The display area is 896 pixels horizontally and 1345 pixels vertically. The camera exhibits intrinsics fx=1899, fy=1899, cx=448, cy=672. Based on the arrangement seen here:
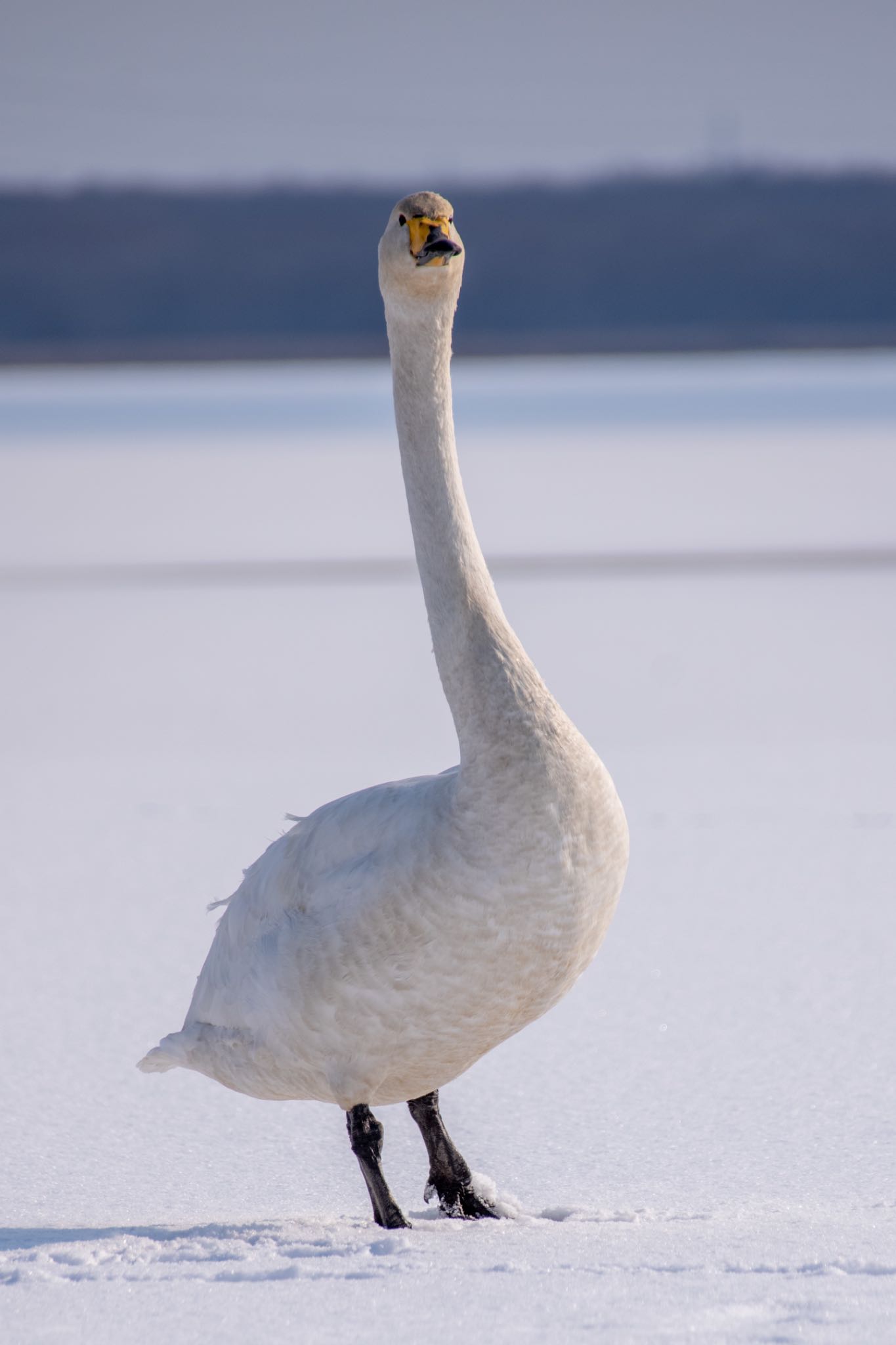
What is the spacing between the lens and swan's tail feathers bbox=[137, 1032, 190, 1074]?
9.59 ft

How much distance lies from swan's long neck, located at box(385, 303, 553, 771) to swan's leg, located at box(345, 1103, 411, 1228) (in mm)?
530

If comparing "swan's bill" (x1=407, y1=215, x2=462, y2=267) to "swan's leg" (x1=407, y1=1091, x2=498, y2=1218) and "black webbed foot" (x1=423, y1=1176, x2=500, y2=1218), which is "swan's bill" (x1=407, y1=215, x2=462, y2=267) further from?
"black webbed foot" (x1=423, y1=1176, x2=500, y2=1218)

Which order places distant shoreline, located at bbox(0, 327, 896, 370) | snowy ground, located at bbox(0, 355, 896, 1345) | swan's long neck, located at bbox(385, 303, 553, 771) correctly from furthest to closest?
distant shoreline, located at bbox(0, 327, 896, 370) → swan's long neck, located at bbox(385, 303, 553, 771) → snowy ground, located at bbox(0, 355, 896, 1345)

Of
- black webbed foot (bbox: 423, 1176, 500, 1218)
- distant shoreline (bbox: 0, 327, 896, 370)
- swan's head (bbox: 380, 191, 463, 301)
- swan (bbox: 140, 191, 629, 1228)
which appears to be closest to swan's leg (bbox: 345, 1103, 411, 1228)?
swan (bbox: 140, 191, 629, 1228)

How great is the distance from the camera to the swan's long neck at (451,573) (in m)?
2.65

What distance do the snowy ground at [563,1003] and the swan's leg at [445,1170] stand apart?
0.07 metres

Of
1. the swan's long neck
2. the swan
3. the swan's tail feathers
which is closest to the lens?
the swan

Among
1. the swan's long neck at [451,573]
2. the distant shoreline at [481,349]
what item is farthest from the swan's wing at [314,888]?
the distant shoreline at [481,349]

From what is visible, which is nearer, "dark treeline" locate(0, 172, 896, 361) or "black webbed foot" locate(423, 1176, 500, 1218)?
"black webbed foot" locate(423, 1176, 500, 1218)

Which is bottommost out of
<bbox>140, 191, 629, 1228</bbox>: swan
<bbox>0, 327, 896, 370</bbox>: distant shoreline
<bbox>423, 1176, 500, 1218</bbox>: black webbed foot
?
<bbox>423, 1176, 500, 1218</bbox>: black webbed foot

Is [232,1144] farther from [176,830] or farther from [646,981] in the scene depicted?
[176,830]

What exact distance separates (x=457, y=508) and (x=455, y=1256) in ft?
3.58

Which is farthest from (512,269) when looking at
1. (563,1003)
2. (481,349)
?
(563,1003)

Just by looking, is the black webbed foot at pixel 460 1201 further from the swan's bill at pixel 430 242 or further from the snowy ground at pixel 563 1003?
the swan's bill at pixel 430 242
